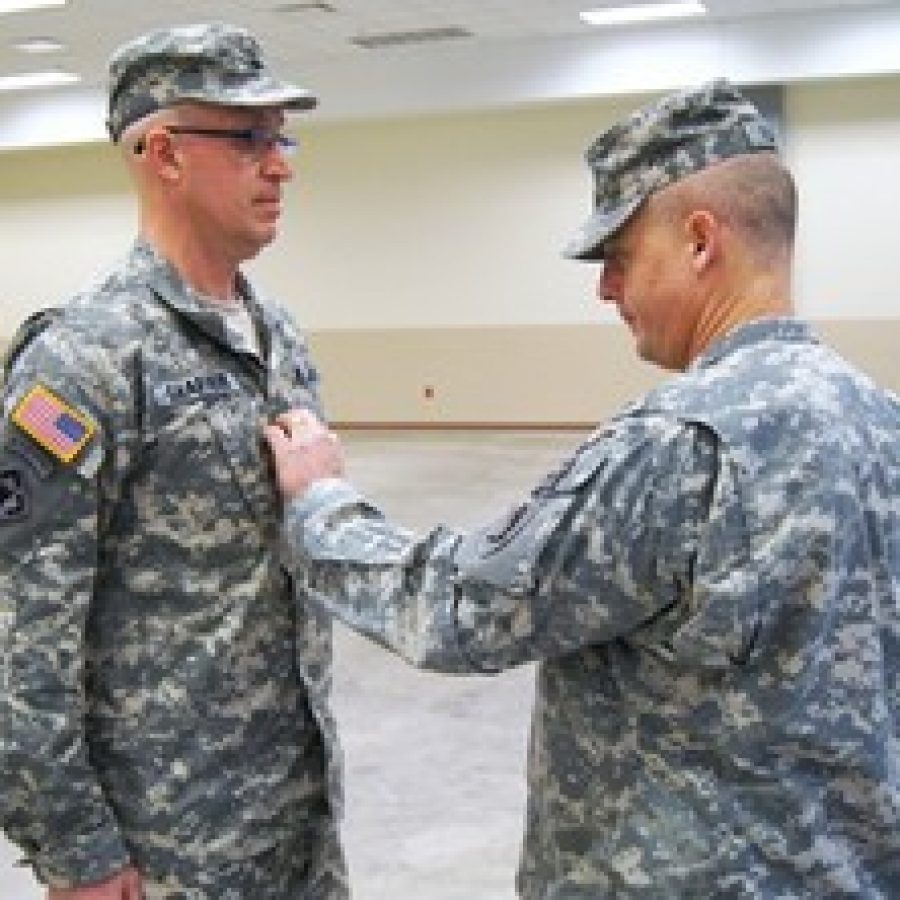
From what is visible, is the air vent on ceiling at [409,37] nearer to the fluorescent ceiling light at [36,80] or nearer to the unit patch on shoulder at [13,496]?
the fluorescent ceiling light at [36,80]

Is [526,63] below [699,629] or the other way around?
the other way around

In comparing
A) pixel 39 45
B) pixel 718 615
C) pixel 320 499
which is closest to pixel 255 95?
pixel 320 499

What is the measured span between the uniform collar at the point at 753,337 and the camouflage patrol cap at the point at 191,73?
2.17 feet

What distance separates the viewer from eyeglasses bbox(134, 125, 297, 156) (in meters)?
1.69

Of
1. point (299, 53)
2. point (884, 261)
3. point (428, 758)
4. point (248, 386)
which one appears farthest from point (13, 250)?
point (248, 386)

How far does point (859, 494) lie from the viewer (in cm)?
133

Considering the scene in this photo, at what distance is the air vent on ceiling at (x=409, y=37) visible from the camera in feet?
38.0

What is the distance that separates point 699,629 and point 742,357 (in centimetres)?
29

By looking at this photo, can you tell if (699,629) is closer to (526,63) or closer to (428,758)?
(428,758)

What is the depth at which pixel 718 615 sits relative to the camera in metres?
1.28

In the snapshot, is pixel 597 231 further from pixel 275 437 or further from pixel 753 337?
pixel 275 437

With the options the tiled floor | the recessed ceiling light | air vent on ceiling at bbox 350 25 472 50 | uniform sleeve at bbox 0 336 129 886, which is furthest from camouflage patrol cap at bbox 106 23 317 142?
the recessed ceiling light

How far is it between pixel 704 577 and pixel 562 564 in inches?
5.5

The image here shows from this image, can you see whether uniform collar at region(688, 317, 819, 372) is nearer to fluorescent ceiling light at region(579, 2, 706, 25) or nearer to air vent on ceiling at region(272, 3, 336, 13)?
air vent on ceiling at region(272, 3, 336, 13)
